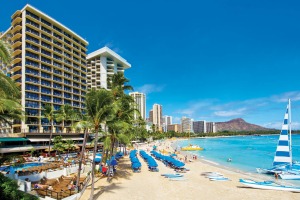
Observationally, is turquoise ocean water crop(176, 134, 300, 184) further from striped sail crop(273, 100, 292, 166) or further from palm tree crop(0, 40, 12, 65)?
palm tree crop(0, 40, 12, 65)

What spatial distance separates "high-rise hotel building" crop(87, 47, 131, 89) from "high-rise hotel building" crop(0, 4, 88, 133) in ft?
62.6

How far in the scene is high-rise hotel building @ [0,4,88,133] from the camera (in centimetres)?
5281

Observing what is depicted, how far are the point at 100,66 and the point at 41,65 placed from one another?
3219 centimetres


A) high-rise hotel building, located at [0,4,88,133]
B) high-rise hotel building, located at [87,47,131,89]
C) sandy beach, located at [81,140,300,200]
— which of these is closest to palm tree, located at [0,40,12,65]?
sandy beach, located at [81,140,300,200]

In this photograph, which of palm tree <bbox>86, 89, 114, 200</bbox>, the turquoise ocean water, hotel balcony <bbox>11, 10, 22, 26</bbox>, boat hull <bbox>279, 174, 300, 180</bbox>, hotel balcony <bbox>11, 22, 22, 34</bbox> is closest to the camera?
palm tree <bbox>86, 89, 114, 200</bbox>

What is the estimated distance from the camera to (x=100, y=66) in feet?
288

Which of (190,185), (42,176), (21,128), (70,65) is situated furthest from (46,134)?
(190,185)

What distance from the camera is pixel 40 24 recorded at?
57.4m

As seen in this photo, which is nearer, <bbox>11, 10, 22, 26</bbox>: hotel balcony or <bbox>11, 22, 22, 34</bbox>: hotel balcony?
<bbox>11, 22, 22, 34</bbox>: hotel balcony

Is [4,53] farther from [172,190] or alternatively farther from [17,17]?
[17,17]

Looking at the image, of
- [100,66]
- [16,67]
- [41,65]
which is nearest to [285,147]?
[41,65]

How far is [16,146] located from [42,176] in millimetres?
26135

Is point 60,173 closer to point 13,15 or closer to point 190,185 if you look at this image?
point 190,185

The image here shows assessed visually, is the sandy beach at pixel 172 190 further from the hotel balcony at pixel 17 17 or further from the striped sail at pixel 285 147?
the hotel balcony at pixel 17 17
